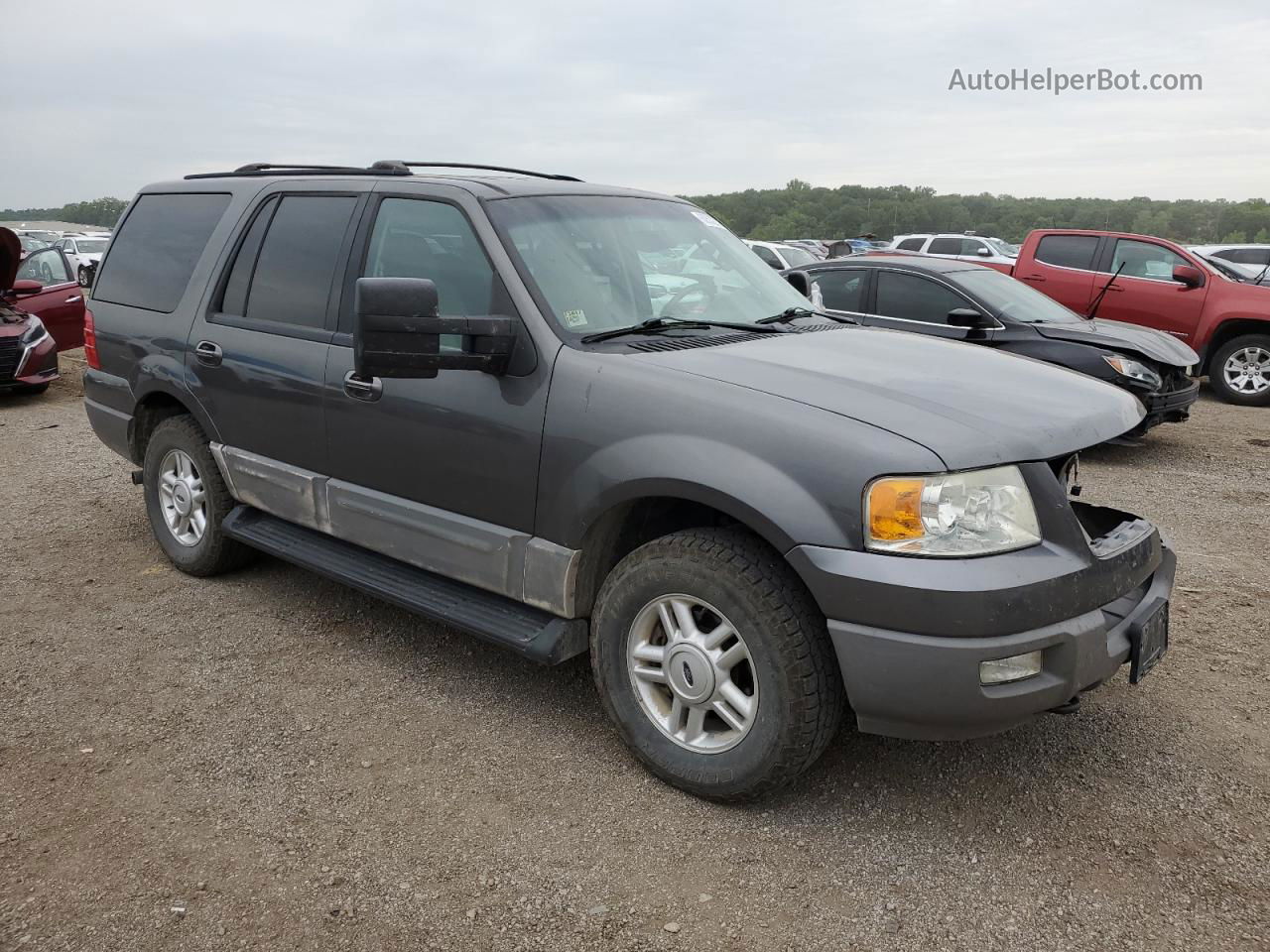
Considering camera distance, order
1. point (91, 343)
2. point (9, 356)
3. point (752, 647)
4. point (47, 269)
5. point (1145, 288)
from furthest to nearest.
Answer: point (47, 269), point (1145, 288), point (9, 356), point (91, 343), point (752, 647)

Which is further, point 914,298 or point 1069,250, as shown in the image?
point 1069,250

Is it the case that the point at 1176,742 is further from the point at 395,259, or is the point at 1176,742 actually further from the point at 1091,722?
the point at 395,259

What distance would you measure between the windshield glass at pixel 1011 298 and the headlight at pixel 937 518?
608cm

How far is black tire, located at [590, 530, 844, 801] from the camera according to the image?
2707 millimetres

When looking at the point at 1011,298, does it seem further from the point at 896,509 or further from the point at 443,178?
the point at 896,509

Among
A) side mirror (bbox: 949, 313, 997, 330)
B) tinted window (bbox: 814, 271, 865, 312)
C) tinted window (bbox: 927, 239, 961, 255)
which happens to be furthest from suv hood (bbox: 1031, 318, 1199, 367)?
tinted window (bbox: 927, 239, 961, 255)

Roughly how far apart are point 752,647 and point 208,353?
2.91m

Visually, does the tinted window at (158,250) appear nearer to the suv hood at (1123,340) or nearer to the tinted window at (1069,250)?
the suv hood at (1123,340)

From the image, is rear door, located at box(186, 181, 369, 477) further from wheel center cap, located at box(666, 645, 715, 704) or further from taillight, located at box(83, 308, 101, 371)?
wheel center cap, located at box(666, 645, 715, 704)

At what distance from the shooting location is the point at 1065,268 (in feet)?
37.5

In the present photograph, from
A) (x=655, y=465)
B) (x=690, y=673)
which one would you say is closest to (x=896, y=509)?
(x=655, y=465)

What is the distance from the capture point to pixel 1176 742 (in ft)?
11.1

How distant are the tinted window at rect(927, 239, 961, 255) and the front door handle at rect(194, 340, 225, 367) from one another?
64.5 ft

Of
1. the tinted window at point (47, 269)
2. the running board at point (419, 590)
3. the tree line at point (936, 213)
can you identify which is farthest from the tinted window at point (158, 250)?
the tree line at point (936, 213)
